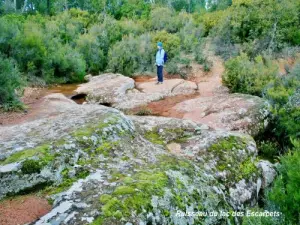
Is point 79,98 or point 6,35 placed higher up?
point 6,35

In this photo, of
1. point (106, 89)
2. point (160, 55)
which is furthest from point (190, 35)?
point (106, 89)

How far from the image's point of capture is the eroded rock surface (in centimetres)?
385

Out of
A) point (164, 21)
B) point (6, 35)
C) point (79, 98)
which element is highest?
point (164, 21)

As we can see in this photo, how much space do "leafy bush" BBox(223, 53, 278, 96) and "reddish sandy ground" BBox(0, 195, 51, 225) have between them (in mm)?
9781

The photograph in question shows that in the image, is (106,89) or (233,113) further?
(106,89)

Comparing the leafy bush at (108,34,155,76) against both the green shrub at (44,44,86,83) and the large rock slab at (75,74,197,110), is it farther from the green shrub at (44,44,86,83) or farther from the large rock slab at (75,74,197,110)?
the large rock slab at (75,74,197,110)

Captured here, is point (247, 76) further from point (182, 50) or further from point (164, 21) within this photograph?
point (164, 21)

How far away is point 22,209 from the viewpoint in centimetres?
377

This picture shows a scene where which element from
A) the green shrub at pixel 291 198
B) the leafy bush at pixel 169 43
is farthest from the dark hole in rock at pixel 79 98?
the green shrub at pixel 291 198

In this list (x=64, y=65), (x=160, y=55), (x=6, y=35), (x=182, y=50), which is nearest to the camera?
(x=6, y=35)

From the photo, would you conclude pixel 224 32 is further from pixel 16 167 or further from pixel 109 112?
pixel 16 167

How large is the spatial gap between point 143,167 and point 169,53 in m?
14.7

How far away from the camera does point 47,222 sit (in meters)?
3.48

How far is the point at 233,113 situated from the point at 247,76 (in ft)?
12.6
